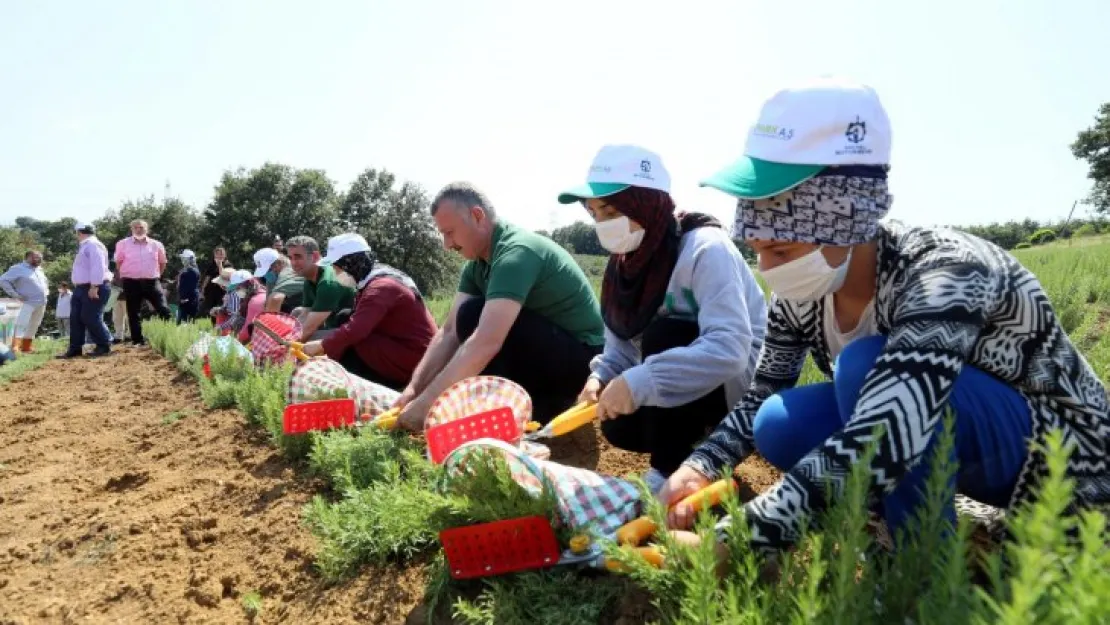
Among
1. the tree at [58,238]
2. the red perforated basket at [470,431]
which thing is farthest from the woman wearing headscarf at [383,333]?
the tree at [58,238]

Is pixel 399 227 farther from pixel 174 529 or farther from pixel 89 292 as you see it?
pixel 174 529

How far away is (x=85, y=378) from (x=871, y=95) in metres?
→ 8.08

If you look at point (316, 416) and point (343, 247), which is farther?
point (343, 247)

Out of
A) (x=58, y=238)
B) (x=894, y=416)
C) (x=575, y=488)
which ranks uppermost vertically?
(x=894, y=416)

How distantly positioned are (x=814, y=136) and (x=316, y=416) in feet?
7.95

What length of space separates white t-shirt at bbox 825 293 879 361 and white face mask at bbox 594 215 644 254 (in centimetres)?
80

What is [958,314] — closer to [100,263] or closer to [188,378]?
[188,378]

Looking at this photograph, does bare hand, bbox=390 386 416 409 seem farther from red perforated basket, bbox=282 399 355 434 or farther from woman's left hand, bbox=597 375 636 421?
woman's left hand, bbox=597 375 636 421

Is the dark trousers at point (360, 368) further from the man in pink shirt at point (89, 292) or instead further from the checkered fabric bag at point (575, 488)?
the man in pink shirt at point (89, 292)

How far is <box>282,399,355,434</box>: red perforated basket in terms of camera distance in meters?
3.12

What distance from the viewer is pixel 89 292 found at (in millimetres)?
9312

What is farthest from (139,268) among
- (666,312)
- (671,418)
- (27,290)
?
(671,418)

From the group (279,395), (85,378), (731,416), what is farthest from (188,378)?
(731,416)

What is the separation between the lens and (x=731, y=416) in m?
1.87
